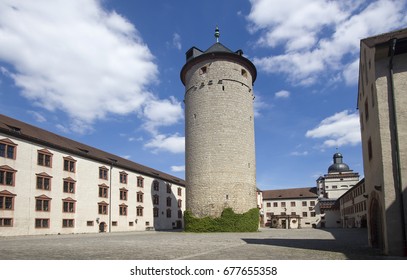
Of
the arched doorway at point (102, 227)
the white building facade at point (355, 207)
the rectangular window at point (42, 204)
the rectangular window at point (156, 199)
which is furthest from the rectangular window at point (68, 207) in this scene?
the white building facade at point (355, 207)

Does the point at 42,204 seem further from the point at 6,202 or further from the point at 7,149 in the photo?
the point at 7,149

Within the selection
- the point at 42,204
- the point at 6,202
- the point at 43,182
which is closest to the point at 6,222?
the point at 6,202

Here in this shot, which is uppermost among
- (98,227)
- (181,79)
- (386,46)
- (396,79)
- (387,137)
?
(181,79)

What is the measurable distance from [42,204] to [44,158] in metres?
4.29

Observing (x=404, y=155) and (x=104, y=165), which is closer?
(x=404, y=155)

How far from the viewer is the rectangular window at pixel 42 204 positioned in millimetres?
32875

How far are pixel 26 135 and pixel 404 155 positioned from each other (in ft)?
98.0

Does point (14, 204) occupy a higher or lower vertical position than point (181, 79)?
lower

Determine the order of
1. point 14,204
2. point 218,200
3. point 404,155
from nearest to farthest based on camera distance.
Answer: point 404,155 → point 14,204 → point 218,200

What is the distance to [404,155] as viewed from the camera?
43.6ft

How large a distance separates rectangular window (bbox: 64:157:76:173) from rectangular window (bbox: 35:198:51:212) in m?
4.06

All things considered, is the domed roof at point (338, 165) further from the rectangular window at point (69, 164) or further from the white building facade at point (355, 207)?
the rectangular window at point (69, 164)

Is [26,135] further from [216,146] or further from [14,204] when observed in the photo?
[216,146]
